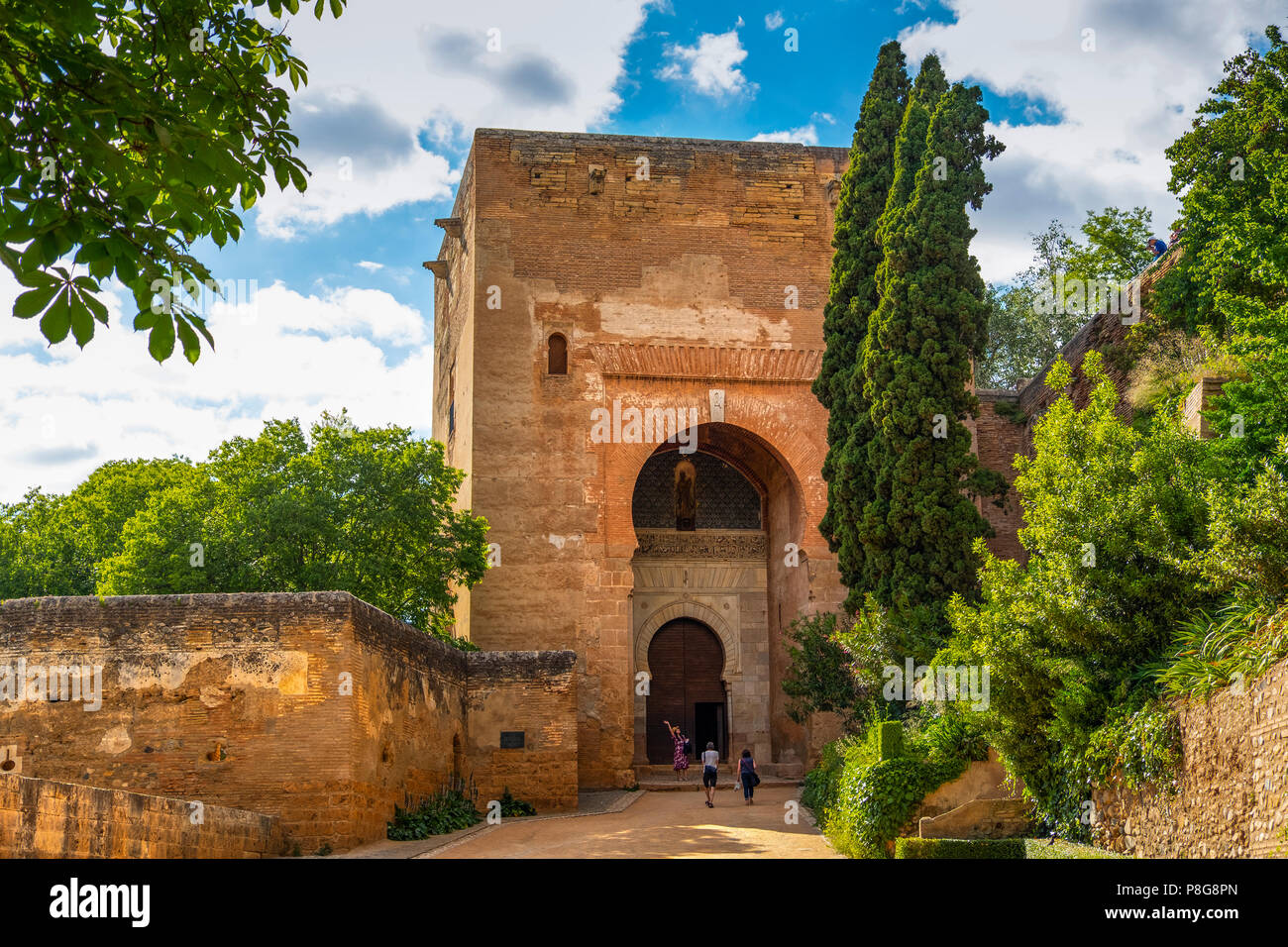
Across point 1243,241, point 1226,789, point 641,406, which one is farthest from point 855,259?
point 1226,789

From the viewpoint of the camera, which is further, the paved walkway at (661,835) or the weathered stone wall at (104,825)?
the paved walkway at (661,835)

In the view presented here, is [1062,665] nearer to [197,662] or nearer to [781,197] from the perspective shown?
[197,662]

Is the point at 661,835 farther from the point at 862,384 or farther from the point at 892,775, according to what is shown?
the point at 862,384

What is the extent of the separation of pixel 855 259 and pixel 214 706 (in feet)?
33.0

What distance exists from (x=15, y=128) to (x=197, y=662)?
27.4ft

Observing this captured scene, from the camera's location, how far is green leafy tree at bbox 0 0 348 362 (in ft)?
14.5

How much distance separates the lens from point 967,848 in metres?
10.2

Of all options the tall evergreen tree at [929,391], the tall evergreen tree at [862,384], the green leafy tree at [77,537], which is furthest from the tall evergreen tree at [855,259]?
the green leafy tree at [77,537]

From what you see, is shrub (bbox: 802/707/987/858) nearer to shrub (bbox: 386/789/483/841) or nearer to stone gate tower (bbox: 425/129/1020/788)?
shrub (bbox: 386/789/483/841)

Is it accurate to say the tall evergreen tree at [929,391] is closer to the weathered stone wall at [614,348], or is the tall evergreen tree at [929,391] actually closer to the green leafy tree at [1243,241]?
the green leafy tree at [1243,241]

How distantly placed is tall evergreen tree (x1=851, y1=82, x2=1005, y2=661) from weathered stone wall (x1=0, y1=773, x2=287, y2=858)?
7.71m

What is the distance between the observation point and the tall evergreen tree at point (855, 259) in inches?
659

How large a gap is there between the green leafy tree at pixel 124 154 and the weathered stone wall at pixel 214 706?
7488mm

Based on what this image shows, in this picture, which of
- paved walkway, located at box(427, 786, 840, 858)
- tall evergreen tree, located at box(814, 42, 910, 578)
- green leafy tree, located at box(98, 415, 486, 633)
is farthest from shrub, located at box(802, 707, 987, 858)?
green leafy tree, located at box(98, 415, 486, 633)
